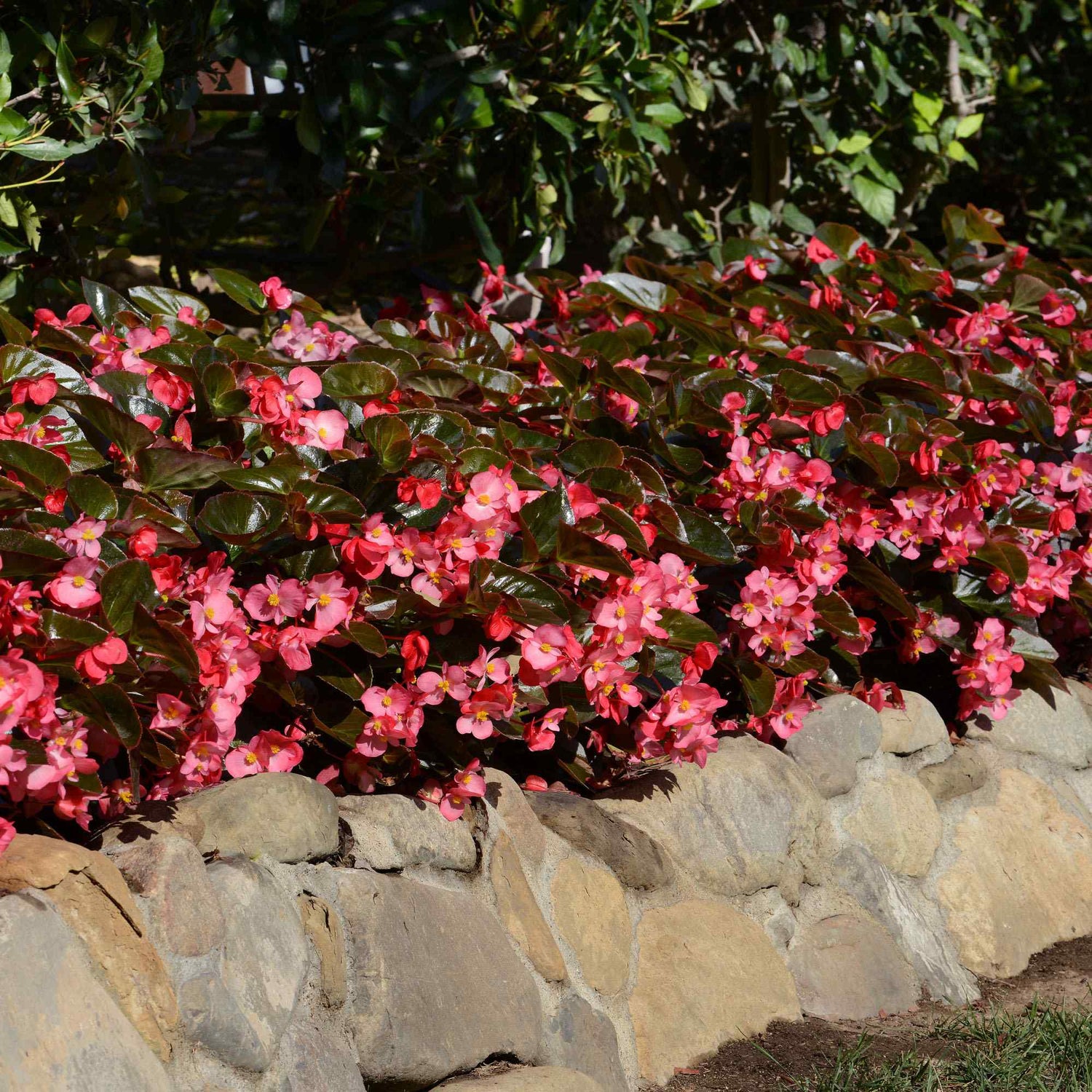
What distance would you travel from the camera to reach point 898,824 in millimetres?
2721

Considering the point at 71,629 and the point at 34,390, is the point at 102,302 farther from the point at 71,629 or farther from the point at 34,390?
the point at 71,629

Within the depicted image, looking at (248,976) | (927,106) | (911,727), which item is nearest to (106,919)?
(248,976)

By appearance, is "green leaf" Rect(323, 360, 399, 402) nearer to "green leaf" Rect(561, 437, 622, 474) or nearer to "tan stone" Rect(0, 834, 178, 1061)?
"green leaf" Rect(561, 437, 622, 474)

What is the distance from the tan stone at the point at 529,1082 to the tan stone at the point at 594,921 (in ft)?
0.74

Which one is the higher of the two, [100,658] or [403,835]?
[100,658]

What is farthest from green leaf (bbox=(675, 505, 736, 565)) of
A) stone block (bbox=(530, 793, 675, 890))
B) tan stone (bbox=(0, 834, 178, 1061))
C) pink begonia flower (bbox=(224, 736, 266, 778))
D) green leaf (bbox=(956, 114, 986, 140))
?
green leaf (bbox=(956, 114, 986, 140))

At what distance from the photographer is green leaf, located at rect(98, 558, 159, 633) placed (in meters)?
1.63

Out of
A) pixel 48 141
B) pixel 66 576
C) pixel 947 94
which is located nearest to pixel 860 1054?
pixel 66 576

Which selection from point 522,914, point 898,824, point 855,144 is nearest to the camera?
point 522,914

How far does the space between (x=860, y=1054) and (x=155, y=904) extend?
4.08 feet

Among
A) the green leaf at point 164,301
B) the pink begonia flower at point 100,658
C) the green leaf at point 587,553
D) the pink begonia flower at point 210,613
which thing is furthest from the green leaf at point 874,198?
the pink begonia flower at point 100,658

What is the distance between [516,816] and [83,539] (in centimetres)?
89

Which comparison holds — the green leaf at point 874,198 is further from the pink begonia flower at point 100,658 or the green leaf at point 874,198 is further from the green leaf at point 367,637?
the pink begonia flower at point 100,658

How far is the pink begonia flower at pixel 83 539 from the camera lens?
1.66 m
